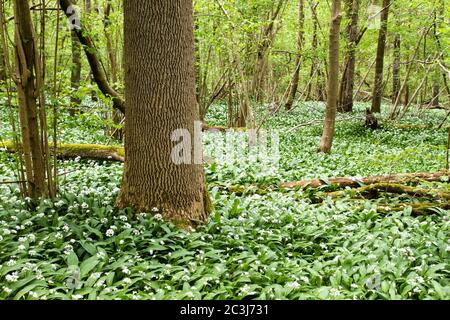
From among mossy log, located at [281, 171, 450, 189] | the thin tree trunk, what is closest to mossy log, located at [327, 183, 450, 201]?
mossy log, located at [281, 171, 450, 189]

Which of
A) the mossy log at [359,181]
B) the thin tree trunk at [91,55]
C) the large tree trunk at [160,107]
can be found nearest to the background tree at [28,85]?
the thin tree trunk at [91,55]

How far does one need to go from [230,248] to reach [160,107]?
1.76 metres

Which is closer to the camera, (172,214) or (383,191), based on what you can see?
(172,214)

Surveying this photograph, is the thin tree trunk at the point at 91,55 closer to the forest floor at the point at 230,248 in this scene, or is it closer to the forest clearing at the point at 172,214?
the forest clearing at the point at 172,214

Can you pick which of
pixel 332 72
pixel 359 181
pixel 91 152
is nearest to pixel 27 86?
pixel 91 152

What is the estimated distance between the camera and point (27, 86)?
4.88 m

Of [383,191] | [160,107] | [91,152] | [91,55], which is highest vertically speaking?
[91,55]

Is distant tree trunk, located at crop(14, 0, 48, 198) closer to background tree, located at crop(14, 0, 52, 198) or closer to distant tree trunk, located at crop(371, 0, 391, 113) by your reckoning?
background tree, located at crop(14, 0, 52, 198)

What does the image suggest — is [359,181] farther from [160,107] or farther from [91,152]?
[91,152]

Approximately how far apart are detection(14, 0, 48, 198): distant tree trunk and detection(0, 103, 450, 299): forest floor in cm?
58

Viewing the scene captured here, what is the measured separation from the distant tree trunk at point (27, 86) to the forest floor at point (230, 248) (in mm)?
580

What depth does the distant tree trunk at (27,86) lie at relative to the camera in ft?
15.6
